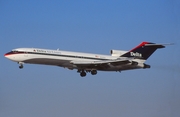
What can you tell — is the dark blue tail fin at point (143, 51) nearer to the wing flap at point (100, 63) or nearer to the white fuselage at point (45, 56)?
the wing flap at point (100, 63)

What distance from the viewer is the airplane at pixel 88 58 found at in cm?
5625

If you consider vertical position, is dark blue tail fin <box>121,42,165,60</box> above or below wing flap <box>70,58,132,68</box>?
above

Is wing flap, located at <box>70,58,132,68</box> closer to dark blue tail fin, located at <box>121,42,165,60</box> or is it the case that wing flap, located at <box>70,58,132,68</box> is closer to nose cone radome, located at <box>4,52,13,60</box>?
dark blue tail fin, located at <box>121,42,165,60</box>

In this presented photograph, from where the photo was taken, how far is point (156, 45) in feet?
210

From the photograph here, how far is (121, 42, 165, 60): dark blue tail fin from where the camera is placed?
63.9 m

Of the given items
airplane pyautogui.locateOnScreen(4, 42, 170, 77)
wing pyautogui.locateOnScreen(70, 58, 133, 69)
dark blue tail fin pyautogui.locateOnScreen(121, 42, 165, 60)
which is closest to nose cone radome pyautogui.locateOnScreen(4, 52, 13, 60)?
airplane pyautogui.locateOnScreen(4, 42, 170, 77)

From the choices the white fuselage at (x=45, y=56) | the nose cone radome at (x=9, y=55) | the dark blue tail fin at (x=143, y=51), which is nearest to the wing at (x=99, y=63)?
the white fuselage at (x=45, y=56)

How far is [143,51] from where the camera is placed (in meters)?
64.3

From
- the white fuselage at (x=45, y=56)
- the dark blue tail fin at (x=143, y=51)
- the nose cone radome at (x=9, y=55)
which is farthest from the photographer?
the dark blue tail fin at (x=143, y=51)

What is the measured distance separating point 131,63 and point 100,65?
15.1 feet

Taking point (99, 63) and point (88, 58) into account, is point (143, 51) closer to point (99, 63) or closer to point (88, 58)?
point (99, 63)

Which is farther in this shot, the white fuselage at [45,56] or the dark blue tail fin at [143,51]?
the dark blue tail fin at [143,51]

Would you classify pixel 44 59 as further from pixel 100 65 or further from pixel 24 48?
pixel 100 65

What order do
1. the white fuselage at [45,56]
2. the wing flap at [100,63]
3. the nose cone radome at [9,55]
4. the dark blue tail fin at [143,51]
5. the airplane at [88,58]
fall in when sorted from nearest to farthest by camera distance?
1. the white fuselage at [45,56]
2. the airplane at [88,58]
3. the nose cone radome at [9,55]
4. the wing flap at [100,63]
5. the dark blue tail fin at [143,51]
